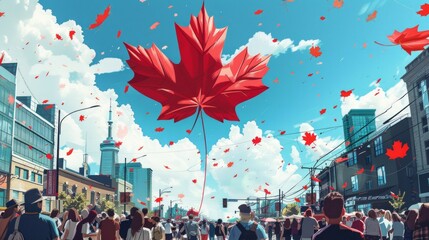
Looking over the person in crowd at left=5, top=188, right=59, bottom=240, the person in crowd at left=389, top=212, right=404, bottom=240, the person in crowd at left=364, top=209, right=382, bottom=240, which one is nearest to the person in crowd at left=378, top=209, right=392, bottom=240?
the person in crowd at left=389, top=212, right=404, bottom=240

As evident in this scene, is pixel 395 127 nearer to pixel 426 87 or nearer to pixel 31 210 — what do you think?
pixel 426 87

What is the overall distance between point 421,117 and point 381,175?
45.7 ft

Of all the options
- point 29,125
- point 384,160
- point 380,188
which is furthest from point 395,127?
point 29,125

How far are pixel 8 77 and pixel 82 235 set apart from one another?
56412 millimetres

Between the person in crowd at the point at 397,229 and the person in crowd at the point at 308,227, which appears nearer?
the person in crowd at the point at 397,229

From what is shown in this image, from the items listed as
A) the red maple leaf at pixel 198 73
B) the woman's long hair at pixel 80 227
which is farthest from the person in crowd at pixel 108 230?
the red maple leaf at pixel 198 73

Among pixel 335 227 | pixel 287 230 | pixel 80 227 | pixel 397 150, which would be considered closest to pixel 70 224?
pixel 80 227

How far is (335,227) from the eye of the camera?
449cm

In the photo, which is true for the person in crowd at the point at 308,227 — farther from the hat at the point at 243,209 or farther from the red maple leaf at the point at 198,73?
the hat at the point at 243,209

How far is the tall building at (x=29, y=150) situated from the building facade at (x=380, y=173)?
41486 millimetres

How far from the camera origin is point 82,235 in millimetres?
10484

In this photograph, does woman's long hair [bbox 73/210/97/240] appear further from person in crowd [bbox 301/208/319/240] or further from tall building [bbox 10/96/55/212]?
tall building [bbox 10/96/55/212]

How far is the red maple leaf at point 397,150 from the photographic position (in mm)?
57391

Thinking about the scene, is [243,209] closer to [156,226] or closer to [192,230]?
[156,226]
